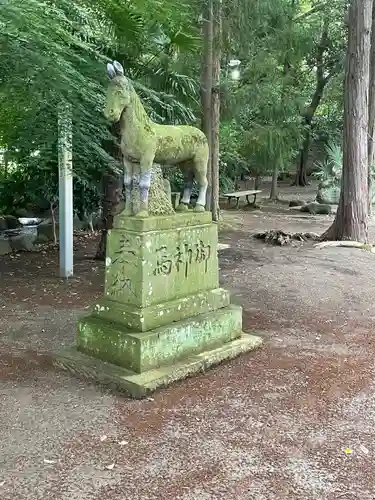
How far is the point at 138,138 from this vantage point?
3918 millimetres

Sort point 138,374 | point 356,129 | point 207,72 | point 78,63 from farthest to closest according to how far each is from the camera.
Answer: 1. point 207,72
2. point 356,129
3. point 78,63
4. point 138,374

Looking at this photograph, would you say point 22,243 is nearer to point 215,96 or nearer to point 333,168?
point 215,96

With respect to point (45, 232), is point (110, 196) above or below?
above

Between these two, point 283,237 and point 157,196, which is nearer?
point 157,196

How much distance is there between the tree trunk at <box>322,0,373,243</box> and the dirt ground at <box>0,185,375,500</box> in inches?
163

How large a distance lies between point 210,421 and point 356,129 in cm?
754

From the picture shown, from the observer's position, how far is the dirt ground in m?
2.69

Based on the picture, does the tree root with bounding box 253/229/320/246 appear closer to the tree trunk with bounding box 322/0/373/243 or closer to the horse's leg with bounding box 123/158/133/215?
the tree trunk with bounding box 322/0/373/243

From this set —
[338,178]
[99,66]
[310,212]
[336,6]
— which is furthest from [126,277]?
[336,6]

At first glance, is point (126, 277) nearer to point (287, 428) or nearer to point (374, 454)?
point (287, 428)

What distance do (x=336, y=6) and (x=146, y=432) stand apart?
17007mm

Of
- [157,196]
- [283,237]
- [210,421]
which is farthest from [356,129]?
[210,421]

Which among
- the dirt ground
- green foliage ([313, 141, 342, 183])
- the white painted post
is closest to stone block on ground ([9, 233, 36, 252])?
the white painted post

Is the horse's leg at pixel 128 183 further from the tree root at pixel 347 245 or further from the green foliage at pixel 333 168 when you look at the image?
the green foliage at pixel 333 168
